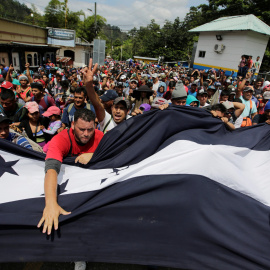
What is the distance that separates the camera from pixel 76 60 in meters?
39.7

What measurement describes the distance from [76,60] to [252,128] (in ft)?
137

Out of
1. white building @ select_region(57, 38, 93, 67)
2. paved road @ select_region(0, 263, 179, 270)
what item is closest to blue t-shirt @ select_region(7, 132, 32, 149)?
paved road @ select_region(0, 263, 179, 270)

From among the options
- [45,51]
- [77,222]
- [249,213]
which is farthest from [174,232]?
[45,51]

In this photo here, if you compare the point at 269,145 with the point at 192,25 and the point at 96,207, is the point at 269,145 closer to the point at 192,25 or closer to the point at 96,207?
the point at 96,207

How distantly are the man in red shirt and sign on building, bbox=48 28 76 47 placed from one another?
32.2 metres

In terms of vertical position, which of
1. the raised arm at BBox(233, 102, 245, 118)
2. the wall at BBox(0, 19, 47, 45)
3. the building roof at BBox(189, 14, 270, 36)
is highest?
the building roof at BBox(189, 14, 270, 36)

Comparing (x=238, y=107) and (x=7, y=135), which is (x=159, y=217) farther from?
(x=238, y=107)

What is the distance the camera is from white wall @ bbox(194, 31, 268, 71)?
64.7 ft

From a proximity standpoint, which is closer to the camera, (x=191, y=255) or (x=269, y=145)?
(x=191, y=255)

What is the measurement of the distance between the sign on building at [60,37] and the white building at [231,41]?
1952 centimetres

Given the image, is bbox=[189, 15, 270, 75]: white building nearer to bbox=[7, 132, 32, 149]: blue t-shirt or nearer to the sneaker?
bbox=[7, 132, 32, 149]: blue t-shirt

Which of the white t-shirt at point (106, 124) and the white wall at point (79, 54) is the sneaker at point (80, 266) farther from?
the white wall at point (79, 54)

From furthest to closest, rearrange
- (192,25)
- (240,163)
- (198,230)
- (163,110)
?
(192,25) → (163,110) → (240,163) → (198,230)

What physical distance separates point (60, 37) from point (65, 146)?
33.8m
